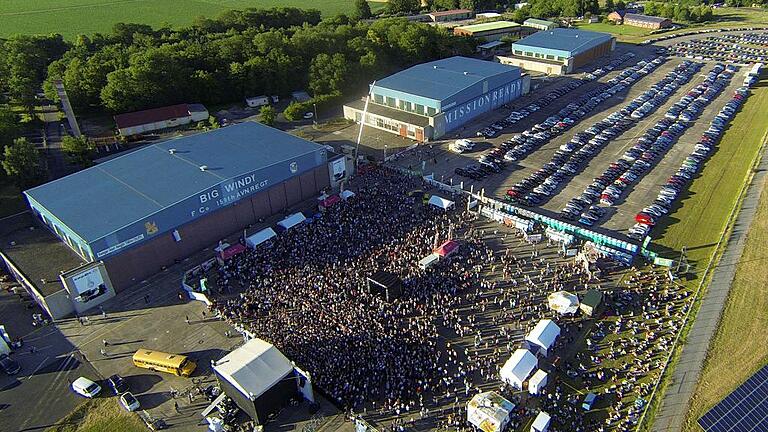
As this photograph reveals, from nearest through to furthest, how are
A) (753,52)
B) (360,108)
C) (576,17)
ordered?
(360,108) → (753,52) → (576,17)

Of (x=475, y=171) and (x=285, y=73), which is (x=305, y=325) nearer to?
(x=475, y=171)

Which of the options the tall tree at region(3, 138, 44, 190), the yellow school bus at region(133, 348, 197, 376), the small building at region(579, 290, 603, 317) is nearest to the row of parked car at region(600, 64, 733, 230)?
the small building at region(579, 290, 603, 317)

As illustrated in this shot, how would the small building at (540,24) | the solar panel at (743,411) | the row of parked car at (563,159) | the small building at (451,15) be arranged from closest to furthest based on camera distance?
the solar panel at (743,411) < the row of parked car at (563,159) < the small building at (540,24) < the small building at (451,15)

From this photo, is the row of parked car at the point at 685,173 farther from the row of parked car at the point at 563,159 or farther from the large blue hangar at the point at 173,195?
the large blue hangar at the point at 173,195

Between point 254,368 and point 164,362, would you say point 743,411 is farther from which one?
point 164,362

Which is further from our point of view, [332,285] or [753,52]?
[753,52]

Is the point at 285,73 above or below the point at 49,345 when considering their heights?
above

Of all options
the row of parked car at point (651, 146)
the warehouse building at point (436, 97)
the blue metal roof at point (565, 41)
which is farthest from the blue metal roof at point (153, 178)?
the blue metal roof at point (565, 41)

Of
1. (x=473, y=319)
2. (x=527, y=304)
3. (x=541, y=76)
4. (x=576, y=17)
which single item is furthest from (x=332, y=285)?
(x=576, y=17)
